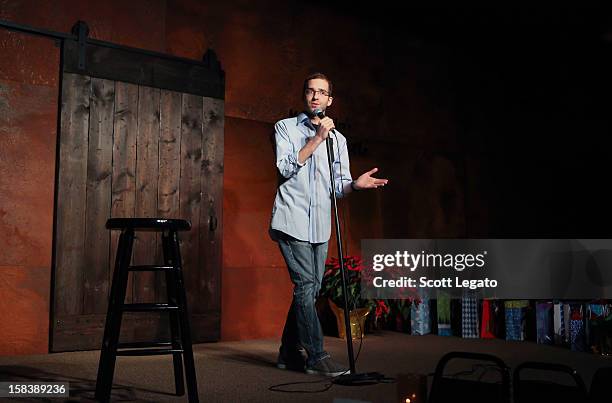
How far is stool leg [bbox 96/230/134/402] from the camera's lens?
2.40 meters

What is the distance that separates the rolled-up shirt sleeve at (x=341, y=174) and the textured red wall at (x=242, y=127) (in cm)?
139

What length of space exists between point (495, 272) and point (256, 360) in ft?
8.56

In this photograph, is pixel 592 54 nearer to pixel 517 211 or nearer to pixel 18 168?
pixel 517 211

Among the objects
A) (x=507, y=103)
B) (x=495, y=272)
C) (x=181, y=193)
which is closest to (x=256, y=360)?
(x=181, y=193)

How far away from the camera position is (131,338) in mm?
4066

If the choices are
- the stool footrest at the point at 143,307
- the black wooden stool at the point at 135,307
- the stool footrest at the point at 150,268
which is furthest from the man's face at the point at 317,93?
the stool footrest at the point at 143,307

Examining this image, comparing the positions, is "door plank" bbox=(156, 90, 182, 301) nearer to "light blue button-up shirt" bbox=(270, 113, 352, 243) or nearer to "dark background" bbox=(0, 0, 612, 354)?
"dark background" bbox=(0, 0, 612, 354)

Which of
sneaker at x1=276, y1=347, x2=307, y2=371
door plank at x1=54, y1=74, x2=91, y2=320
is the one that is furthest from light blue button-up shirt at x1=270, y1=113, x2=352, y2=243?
door plank at x1=54, y1=74, x2=91, y2=320

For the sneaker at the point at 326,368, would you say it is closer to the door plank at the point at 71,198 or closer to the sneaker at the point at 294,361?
Answer: the sneaker at the point at 294,361

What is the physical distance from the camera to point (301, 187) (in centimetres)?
322

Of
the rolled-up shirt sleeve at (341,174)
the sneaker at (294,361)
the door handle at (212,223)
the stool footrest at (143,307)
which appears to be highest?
the rolled-up shirt sleeve at (341,174)

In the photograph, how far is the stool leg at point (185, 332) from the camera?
2391 mm

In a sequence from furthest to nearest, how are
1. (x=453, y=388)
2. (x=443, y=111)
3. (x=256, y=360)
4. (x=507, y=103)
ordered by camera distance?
(x=507, y=103)
(x=443, y=111)
(x=256, y=360)
(x=453, y=388)

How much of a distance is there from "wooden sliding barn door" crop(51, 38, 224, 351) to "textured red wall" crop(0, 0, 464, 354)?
0.10 m
